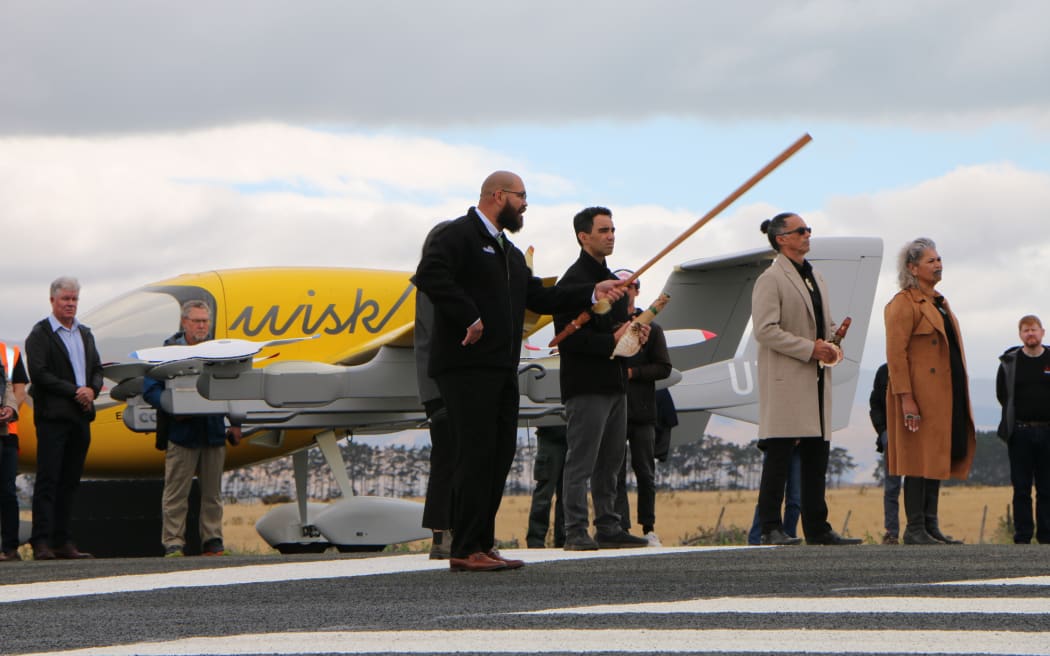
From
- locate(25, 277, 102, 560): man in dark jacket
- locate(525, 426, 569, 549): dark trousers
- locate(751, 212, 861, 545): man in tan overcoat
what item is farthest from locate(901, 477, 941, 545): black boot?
locate(25, 277, 102, 560): man in dark jacket

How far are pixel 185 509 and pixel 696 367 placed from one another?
24.0 ft

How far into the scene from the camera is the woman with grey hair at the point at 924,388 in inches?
330

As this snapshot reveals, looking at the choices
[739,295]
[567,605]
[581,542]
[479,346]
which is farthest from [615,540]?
[739,295]

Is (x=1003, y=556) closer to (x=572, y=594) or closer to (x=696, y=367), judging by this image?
(x=572, y=594)

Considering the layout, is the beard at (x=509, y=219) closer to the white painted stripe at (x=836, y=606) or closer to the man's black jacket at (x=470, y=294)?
the man's black jacket at (x=470, y=294)

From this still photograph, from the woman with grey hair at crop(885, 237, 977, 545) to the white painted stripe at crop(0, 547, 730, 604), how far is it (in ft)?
4.99

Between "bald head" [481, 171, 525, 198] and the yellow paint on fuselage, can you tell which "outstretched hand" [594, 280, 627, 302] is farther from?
the yellow paint on fuselage

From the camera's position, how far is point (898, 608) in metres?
4.83

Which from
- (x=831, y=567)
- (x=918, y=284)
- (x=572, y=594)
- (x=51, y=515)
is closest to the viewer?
(x=572, y=594)

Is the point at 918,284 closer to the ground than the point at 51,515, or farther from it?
farther from it

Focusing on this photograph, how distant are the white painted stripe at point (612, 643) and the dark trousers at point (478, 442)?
191cm

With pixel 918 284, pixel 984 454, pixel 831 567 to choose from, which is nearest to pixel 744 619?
pixel 831 567

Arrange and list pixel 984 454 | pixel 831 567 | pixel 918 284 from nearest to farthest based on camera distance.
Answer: pixel 831 567, pixel 918 284, pixel 984 454

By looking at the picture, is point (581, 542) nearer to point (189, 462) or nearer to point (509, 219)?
point (509, 219)
